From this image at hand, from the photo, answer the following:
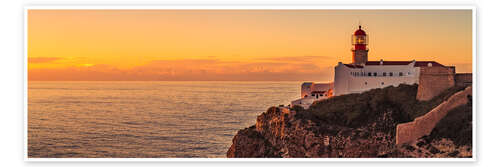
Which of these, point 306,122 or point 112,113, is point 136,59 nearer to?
point 306,122

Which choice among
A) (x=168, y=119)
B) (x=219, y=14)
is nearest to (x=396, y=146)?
(x=219, y=14)

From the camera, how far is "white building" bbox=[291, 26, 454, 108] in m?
26.0

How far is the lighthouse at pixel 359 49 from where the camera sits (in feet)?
90.2

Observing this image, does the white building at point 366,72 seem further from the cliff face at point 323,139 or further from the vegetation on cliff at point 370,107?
the cliff face at point 323,139

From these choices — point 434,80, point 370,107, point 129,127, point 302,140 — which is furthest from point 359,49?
point 129,127

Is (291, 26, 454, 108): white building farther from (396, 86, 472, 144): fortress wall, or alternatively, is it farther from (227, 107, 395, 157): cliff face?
(396, 86, 472, 144): fortress wall

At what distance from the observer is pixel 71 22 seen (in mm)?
22531

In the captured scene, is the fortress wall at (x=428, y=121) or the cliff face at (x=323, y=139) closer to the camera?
the fortress wall at (x=428, y=121)

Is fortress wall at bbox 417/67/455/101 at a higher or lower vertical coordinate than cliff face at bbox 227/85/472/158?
higher

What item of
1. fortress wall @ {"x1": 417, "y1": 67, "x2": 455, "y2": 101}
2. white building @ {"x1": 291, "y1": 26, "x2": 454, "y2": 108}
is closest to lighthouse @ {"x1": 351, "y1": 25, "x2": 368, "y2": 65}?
white building @ {"x1": 291, "y1": 26, "x2": 454, "y2": 108}

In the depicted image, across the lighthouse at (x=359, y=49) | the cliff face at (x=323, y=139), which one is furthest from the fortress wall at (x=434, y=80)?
the lighthouse at (x=359, y=49)

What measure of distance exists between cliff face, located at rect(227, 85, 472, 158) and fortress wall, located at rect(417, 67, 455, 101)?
1.91 metres

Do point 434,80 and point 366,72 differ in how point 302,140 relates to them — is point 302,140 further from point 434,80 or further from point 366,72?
point 434,80

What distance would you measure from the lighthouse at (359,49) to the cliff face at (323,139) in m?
5.00
